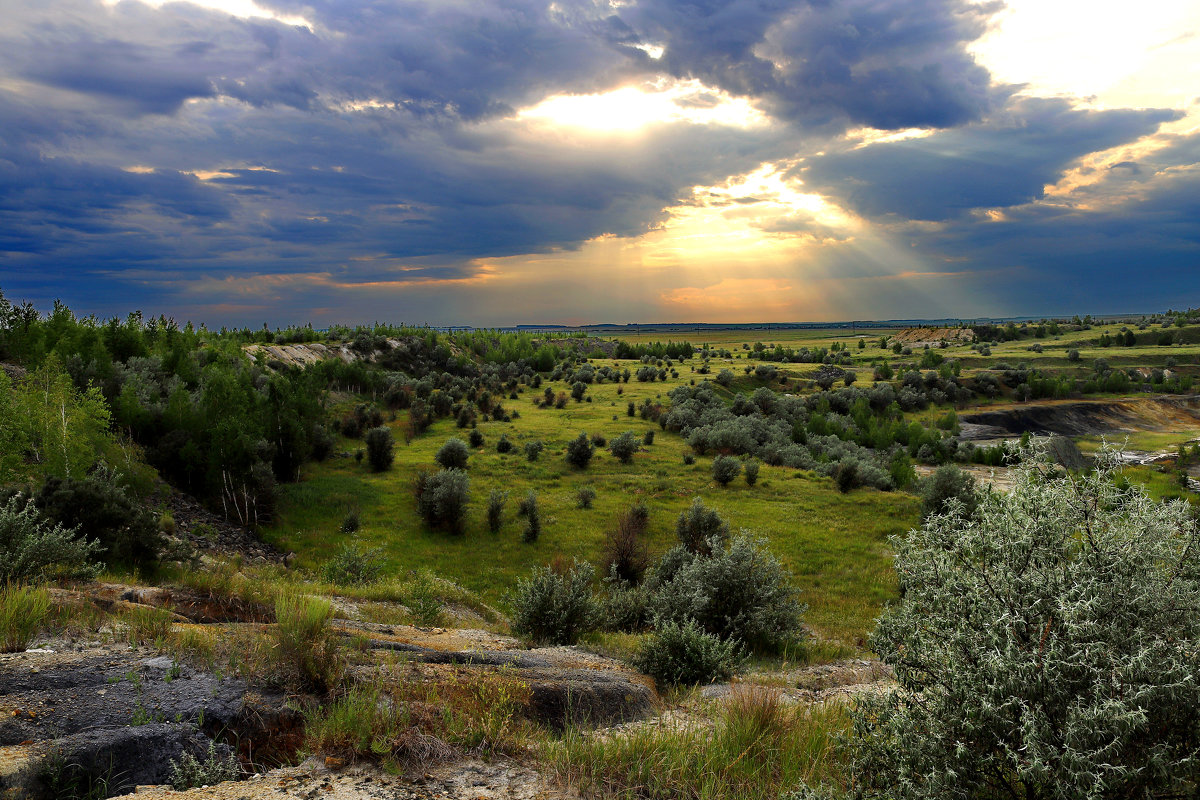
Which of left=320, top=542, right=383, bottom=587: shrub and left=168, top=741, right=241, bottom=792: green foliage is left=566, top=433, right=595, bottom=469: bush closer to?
left=320, top=542, right=383, bottom=587: shrub

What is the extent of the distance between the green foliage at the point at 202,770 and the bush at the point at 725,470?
89.7 ft

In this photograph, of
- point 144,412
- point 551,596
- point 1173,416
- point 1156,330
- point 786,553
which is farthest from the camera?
point 1156,330

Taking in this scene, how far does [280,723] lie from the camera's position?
5.09 m

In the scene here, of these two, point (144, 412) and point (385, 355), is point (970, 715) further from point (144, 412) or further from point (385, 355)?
point (385, 355)

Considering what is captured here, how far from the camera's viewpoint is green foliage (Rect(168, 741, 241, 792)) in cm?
425

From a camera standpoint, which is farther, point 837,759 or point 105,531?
point 105,531

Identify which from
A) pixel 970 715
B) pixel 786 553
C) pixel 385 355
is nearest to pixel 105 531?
pixel 970 715

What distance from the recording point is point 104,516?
12984mm

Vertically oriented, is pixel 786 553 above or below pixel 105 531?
below

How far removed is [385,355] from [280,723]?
244 feet

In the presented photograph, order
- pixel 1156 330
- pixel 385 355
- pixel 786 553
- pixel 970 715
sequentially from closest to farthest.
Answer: pixel 970 715 → pixel 786 553 → pixel 385 355 → pixel 1156 330

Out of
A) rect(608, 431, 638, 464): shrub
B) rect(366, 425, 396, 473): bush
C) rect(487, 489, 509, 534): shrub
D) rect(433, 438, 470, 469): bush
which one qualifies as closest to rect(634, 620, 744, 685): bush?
rect(487, 489, 509, 534): shrub

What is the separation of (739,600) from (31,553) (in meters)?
12.4

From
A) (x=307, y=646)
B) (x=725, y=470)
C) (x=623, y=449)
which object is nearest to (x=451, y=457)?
(x=623, y=449)
